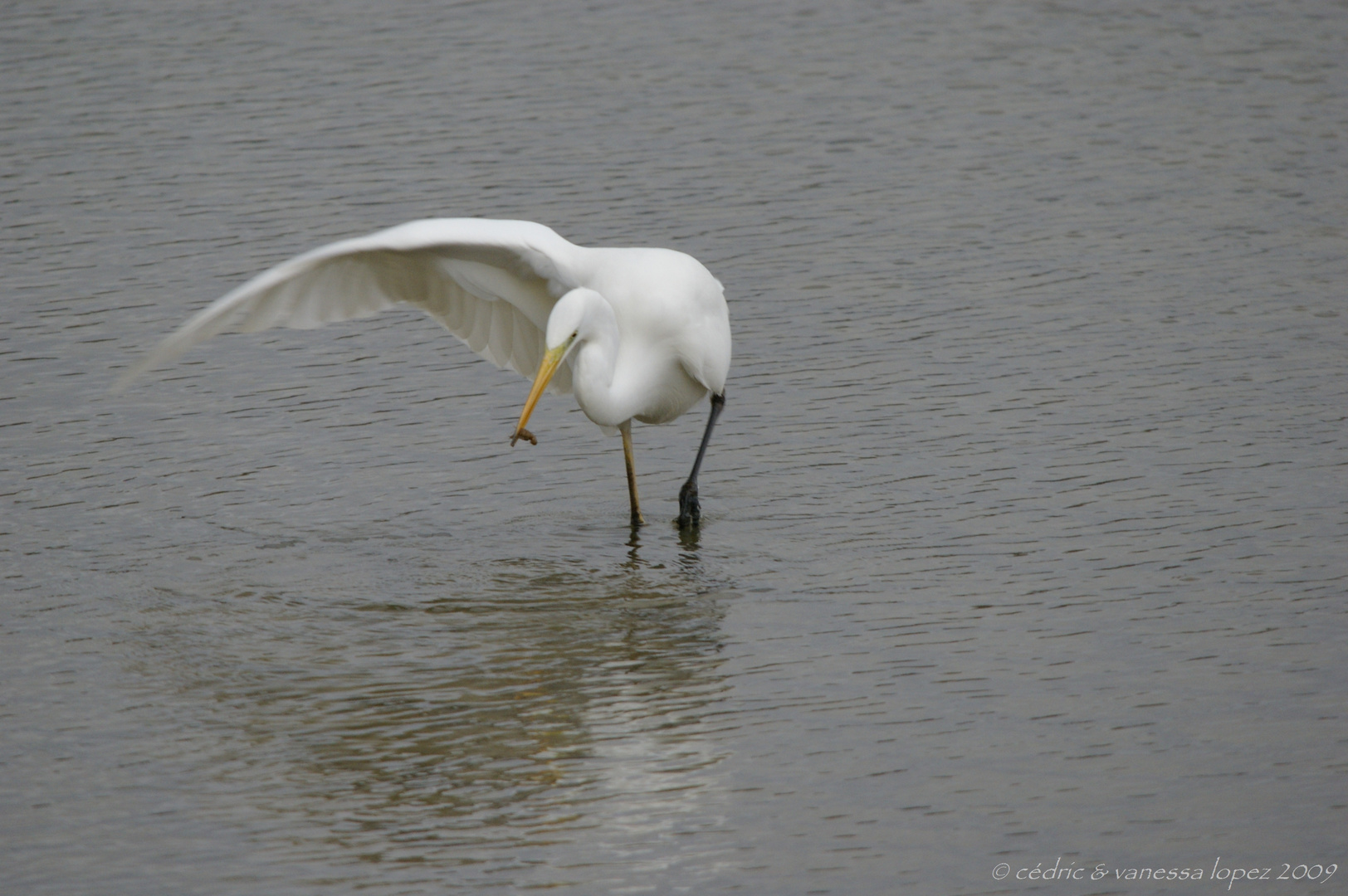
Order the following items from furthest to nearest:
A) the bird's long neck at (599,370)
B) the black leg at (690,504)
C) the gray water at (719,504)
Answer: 1. the black leg at (690,504)
2. the bird's long neck at (599,370)
3. the gray water at (719,504)

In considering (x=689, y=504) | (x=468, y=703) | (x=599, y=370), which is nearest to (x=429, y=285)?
(x=599, y=370)

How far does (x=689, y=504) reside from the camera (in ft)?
23.5

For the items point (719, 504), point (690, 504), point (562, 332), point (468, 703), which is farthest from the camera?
point (719, 504)

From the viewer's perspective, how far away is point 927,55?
14406 mm

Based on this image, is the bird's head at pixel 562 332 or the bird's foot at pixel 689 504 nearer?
the bird's head at pixel 562 332

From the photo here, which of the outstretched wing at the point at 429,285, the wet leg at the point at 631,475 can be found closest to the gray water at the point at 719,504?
the wet leg at the point at 631,475

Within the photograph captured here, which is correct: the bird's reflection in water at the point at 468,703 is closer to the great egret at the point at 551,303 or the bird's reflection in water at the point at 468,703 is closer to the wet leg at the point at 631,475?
the wet leg at the point at 631,475

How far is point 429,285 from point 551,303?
0.51 m

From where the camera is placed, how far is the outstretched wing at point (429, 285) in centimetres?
670

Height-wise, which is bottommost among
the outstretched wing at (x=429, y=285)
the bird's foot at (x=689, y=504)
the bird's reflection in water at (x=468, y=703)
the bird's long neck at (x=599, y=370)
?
the bird's reflection in water at (x=468, y=703)

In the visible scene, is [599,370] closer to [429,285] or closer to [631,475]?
[631,475]

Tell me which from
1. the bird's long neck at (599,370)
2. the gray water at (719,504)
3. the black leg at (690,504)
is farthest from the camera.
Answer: the black leg at (690,504)

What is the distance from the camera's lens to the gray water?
15.8ft

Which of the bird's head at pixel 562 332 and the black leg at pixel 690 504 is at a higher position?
the bird's head at pixel 562 332
